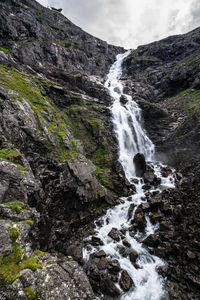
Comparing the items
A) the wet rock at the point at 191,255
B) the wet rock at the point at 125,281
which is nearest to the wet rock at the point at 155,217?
the wet rock at the point at 191,255

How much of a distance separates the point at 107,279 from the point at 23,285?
6.72 m

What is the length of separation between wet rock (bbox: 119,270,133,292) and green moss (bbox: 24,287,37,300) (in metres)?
6.90

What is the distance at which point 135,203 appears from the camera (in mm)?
17500

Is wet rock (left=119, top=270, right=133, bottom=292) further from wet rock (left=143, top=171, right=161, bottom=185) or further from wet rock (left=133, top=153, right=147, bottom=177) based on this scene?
wet rock (left=133, top=153, right=147, bottom=177)

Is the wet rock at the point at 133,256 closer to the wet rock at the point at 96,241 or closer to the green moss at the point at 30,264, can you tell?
the wet rock at the point at 96,241

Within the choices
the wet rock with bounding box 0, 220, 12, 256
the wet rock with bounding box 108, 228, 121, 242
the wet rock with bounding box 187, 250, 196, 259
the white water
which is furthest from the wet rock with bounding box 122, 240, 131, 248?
the wet rock with bounding box 0, 220, 12, 256

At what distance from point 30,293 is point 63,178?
1000 centimetres

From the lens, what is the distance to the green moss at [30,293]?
4898 mm

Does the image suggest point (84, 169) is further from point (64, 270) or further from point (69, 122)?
point (69, 122)

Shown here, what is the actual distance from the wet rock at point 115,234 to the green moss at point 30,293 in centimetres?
932

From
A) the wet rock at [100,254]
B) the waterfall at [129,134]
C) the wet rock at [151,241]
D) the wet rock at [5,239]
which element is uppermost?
the waterfall at [129,134]

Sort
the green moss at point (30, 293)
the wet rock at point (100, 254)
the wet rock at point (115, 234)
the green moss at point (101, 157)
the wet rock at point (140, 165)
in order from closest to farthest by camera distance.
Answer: the green moss at point (30, 293) → the wet rock at point (100, 254) → the wet rock at point (115, 234) → the green moss at point (101, 157) → the wet rock at point (140, 165)

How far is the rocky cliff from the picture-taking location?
6.12 metres

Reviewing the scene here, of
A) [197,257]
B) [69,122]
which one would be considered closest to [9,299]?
[197,257]
